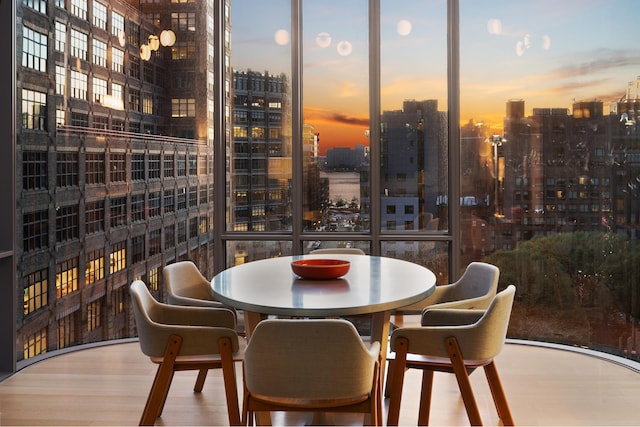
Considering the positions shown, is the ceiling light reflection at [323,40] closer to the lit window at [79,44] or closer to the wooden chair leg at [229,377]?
the lit window at [79,44]

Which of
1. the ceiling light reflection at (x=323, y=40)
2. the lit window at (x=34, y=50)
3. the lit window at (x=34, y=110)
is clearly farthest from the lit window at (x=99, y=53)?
the ceiling light reflection at (x=323, y=40)

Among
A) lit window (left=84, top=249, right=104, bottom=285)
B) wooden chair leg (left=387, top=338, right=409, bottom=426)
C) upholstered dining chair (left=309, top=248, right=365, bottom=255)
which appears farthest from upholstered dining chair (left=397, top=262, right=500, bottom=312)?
lit window (left=84, top=249, right=104, bottom=285)

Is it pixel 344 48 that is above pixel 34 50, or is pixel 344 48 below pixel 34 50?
above

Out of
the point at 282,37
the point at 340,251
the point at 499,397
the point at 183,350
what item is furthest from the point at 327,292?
the point at 282,37

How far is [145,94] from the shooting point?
516 cm

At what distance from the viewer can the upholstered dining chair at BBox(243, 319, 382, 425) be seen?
2.27 metres

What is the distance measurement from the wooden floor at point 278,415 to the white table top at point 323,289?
0.83m

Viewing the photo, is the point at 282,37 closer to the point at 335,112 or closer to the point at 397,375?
the point at 335,112

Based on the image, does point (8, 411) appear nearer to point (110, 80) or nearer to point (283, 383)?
point (283, 383)

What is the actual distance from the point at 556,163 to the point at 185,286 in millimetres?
3205

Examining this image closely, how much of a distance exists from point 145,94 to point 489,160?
A: 3.06 m

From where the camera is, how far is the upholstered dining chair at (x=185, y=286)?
348cm

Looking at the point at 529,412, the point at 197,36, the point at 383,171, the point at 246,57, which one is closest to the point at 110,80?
the point at 197,36

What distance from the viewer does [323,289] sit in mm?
2992
